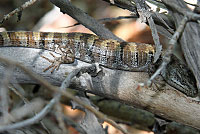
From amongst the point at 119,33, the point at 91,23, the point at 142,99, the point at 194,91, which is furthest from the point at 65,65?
the point at 119,33

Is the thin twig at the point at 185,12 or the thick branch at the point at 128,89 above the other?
the thin twig at the point at 185,12

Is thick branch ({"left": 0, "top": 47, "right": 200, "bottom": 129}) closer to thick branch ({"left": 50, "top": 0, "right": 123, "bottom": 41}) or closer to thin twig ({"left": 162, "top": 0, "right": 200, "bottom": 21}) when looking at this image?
thick branch ({"left": 50, "top": 0, "right": 123, "bottom": 41})

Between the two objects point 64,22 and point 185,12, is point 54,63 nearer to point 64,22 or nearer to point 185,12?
point 185,12

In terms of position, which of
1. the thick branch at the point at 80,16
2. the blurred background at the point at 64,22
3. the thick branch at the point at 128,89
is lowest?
the blurred background at the point at 64,22

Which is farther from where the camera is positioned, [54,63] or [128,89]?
[54,63]

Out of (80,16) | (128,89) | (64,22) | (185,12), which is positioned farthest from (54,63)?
(64,22)

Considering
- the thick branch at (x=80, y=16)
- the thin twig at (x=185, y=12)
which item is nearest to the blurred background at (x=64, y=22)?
the thick branch at (x=80, y=16)

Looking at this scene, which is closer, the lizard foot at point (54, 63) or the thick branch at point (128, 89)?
the thick branch at point (128, 89)

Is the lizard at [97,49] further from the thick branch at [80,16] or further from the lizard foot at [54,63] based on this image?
the lizard foot at [54,63]

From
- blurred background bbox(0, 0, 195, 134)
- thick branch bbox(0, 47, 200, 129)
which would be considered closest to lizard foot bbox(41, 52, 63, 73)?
thick branch bbox(0, 47, 200, 129)
